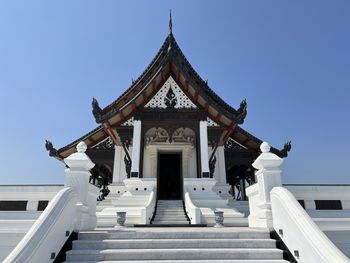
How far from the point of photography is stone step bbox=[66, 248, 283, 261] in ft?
11.8

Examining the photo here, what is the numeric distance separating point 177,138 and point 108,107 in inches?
155

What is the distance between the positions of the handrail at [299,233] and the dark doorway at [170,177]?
9.18 metres

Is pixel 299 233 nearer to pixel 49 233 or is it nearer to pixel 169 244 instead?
pixel 169 244

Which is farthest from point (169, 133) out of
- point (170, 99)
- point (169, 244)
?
point (169, 244)

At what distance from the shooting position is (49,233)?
3.35m

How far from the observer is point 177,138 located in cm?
1252

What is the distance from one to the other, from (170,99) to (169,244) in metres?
8.29

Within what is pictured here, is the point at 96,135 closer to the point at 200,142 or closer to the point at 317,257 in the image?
the point at 200,142

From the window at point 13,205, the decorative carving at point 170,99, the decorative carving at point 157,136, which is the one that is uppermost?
the decorative carving at point 170,99

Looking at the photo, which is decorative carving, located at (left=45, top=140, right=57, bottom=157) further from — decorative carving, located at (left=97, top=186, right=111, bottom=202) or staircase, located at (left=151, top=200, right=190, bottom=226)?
staircase, located at (left=151, top=200, right=190, bottom=226)

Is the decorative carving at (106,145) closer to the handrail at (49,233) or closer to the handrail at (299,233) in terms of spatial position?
the handrail at (49,233)

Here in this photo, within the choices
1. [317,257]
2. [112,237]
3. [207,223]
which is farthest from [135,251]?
[207,223]

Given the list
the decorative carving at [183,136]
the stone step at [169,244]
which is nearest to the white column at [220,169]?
the decorative carving at [183,136]

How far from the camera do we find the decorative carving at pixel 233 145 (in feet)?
46.5
